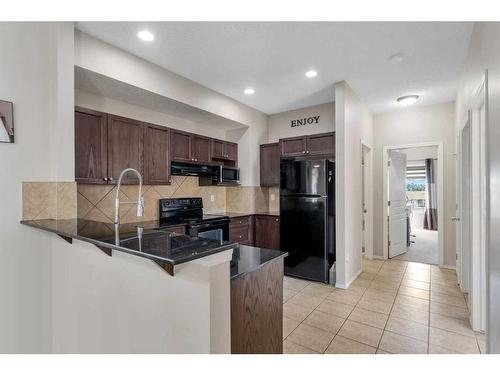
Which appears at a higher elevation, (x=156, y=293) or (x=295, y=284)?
(x=156, y=293)

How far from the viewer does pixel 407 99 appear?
3943 millimetres

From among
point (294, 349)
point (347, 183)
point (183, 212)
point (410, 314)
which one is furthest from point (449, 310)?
point (183, 212)

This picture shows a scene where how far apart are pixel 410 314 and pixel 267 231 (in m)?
2.25

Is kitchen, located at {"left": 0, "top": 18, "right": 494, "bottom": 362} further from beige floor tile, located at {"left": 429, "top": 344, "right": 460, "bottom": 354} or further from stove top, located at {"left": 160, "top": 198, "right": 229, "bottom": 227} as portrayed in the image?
beige floor tile, located at {"left": 429, "top": 344, "right": 460, "bottom": 354}

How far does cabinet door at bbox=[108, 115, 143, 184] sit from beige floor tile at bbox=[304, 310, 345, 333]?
253 centimetres

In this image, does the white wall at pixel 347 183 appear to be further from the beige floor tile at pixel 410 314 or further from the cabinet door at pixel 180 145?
the cabinet door at pixel 180 145

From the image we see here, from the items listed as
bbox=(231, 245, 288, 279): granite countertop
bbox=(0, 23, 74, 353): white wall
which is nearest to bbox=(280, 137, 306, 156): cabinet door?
bbox=(231, 245, 288, 279): granite countertop

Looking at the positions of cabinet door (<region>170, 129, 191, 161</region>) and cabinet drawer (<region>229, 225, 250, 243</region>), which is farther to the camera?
cabinet drawer (<region>229, 225, 250, 243</region>)

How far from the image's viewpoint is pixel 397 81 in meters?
3.38

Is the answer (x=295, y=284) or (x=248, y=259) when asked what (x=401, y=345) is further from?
(x=248, y=259)

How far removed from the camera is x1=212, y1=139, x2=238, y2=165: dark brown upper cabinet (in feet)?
13.6
